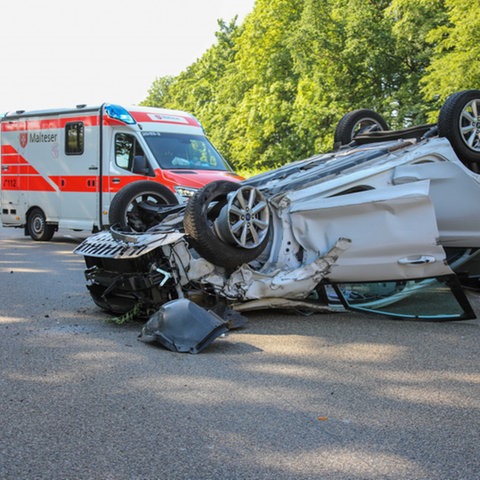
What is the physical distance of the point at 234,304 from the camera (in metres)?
6.54

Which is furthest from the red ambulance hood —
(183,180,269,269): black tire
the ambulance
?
(183,180,269,269): black tire

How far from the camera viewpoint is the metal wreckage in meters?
6.25

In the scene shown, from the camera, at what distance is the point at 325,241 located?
6637mm

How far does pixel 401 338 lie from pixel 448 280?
2.65 ft

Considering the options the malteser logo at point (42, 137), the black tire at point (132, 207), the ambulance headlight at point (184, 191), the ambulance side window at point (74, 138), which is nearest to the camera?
the black tire at point (132, 207)

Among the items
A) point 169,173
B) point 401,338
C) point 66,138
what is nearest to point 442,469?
point 401,338

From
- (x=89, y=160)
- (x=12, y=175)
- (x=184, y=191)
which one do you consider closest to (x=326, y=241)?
(x=184, y=191)

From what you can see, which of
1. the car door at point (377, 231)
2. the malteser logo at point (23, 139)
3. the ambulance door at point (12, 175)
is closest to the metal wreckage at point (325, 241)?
the car door at point (377, 231)

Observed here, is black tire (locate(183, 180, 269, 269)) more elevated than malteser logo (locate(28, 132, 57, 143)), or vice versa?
malteser logo (locate(28, 132, 57, 143))

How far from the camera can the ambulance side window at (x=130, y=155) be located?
42.0 ft

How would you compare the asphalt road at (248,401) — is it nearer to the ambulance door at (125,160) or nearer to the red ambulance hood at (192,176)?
the red ambulance hood at (192,176)

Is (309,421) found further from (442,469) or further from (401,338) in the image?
(401,338)

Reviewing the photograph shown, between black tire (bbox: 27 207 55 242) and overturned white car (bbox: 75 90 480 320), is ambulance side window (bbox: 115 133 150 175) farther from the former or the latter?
overturned white car (bbox: 75 90 480 320)

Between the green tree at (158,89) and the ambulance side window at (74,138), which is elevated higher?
the green tree at (158,89)
